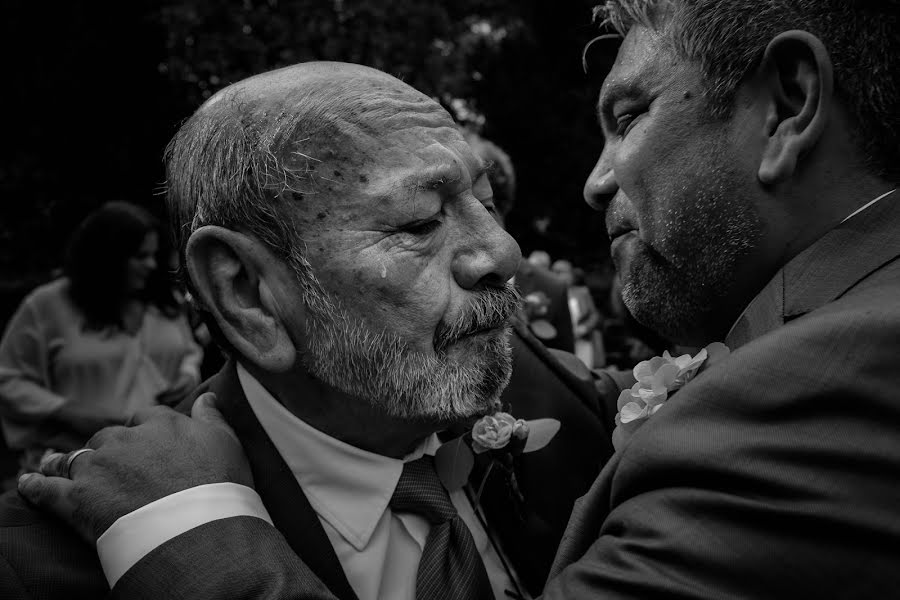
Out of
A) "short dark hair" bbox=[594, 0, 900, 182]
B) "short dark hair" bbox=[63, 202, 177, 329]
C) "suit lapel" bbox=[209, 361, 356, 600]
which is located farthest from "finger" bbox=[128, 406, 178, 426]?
"short dark hair" bbox=[63, 202, 177, 329]

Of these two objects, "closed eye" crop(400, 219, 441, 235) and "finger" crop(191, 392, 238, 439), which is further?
"finger" crop(191, 392, 238, 439)

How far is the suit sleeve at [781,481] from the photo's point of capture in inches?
47.4

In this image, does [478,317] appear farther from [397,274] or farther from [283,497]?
[283,497]

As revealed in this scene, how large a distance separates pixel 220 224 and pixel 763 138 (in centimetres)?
127

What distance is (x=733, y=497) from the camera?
1.24 metres

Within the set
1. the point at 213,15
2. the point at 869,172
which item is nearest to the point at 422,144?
the point at 869,172

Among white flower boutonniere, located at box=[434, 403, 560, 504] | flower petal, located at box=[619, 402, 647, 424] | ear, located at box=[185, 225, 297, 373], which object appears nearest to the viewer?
flower petal, located at box=[619, 402, 647, 424]

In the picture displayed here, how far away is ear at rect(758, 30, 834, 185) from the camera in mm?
1537

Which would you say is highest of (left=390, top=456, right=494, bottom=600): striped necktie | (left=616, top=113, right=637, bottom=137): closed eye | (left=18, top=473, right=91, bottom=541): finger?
(left=616, top=113, right=637, bottom=137): closed eye

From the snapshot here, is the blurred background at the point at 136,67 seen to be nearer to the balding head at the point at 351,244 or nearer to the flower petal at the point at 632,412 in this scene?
the balding head at the point at 351,244

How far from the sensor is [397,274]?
6.13ft

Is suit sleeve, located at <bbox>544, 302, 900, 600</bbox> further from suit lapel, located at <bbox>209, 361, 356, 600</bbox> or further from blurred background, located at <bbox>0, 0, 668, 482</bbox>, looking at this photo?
blurred background, located at <bbox>0, 0, 668, 482</bbox>

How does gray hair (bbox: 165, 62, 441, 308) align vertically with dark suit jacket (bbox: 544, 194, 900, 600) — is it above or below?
above

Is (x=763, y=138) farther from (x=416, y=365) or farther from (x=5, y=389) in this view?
(x=5, y=389)
